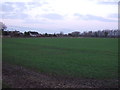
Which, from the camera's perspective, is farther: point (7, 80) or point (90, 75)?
point (90, 75)

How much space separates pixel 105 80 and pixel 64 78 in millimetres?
2527

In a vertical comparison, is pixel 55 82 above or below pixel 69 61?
below

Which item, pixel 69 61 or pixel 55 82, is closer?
pixel 55 82

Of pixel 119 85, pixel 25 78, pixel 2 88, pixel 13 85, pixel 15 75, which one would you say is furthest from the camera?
pixel 15 75

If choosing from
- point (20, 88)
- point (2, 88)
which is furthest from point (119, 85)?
point (2, 88)

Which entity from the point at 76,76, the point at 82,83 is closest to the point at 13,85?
the point at 82,83

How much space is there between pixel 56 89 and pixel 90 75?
4.82m

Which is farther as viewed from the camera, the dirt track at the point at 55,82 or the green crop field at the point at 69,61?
the green crop field at the point at 69,61

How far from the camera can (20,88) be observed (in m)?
11.5

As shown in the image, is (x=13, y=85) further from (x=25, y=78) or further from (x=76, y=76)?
(x=76, y=76)

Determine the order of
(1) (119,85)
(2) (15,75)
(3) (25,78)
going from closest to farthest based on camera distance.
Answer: (1) (119,85) < (3) (25,78) < (2) (15,75)

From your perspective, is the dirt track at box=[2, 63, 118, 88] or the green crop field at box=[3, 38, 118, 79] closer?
the dirt track at box=[2, 63, 118, 88]

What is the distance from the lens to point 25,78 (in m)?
14.0

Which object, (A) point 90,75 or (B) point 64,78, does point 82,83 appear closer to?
(B) point 64,78
